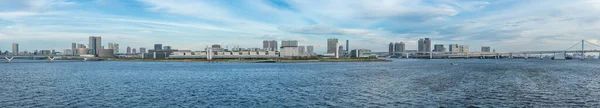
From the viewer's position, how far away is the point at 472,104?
741 inches

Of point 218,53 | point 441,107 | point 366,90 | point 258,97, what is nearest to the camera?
point 441,107

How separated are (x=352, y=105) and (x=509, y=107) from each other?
6423 millimetres

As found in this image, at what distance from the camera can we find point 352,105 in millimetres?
18656

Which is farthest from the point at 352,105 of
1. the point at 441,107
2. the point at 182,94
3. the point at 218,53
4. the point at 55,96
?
the point at 218,53

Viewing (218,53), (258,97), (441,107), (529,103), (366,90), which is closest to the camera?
(441,107)

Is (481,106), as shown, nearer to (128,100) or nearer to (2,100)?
(128,100)

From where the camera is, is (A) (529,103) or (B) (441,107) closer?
(B) (441,107)

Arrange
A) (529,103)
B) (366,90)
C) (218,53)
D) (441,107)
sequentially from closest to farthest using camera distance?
1. (441,107)
2. (529,103)
3. (366,90)
4. (218,53)

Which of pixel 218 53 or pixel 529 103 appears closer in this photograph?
pixel 529 103

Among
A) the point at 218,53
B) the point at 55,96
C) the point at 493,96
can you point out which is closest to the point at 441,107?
the point at 493,96

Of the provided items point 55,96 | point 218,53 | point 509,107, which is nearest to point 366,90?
point 509,107

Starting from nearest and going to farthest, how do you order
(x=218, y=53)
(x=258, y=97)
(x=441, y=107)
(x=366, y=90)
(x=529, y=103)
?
(x=441, y=107), (x=529, y=103), (x=258, y=97), (x=366, y=90), (x=218, y=53)

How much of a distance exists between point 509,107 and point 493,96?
4.12 meters

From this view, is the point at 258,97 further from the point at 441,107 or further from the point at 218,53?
the point at 218,53
